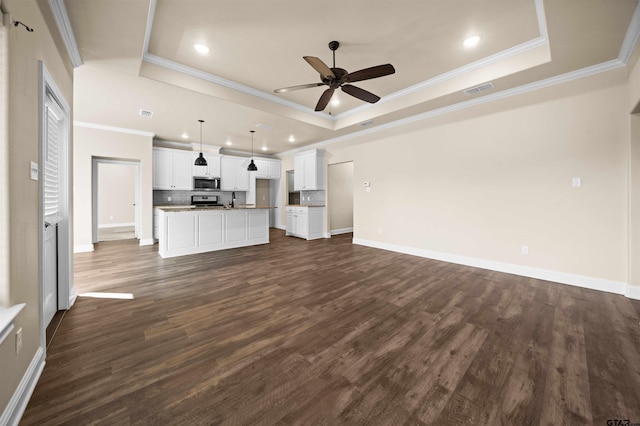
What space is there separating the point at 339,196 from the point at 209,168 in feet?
13.5

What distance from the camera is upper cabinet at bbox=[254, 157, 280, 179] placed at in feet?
27.1

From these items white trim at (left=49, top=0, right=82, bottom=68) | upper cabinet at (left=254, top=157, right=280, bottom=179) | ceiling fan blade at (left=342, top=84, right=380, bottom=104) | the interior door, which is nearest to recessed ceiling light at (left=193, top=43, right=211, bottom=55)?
white trim at (left=49, top=0, right=82, bottom=68)

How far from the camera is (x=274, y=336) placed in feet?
6.74

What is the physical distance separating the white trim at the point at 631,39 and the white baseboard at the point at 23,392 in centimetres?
515

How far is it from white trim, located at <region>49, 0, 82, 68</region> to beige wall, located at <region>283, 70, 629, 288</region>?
4.93m

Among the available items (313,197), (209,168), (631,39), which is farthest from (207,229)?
(631,39)

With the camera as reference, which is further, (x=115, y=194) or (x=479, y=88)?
(x=115, y=194)

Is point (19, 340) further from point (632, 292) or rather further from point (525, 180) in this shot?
point (632, 292)

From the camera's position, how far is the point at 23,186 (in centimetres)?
147

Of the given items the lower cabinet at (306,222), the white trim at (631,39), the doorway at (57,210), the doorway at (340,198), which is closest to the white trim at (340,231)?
the doorway at (340,198)

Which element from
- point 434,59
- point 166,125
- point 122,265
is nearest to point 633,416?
point 434,59

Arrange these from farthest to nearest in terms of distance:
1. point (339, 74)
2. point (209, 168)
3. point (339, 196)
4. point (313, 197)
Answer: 1. point (339, 196)
2. point (313, 197)
3. point (209, 168)
4. point (339, 74)

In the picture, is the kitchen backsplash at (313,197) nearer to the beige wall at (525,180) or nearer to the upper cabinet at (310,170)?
the upper cabinet at (310,170)

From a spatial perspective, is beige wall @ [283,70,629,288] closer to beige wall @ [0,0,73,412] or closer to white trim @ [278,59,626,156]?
white trim @ [278,59,626,156]
